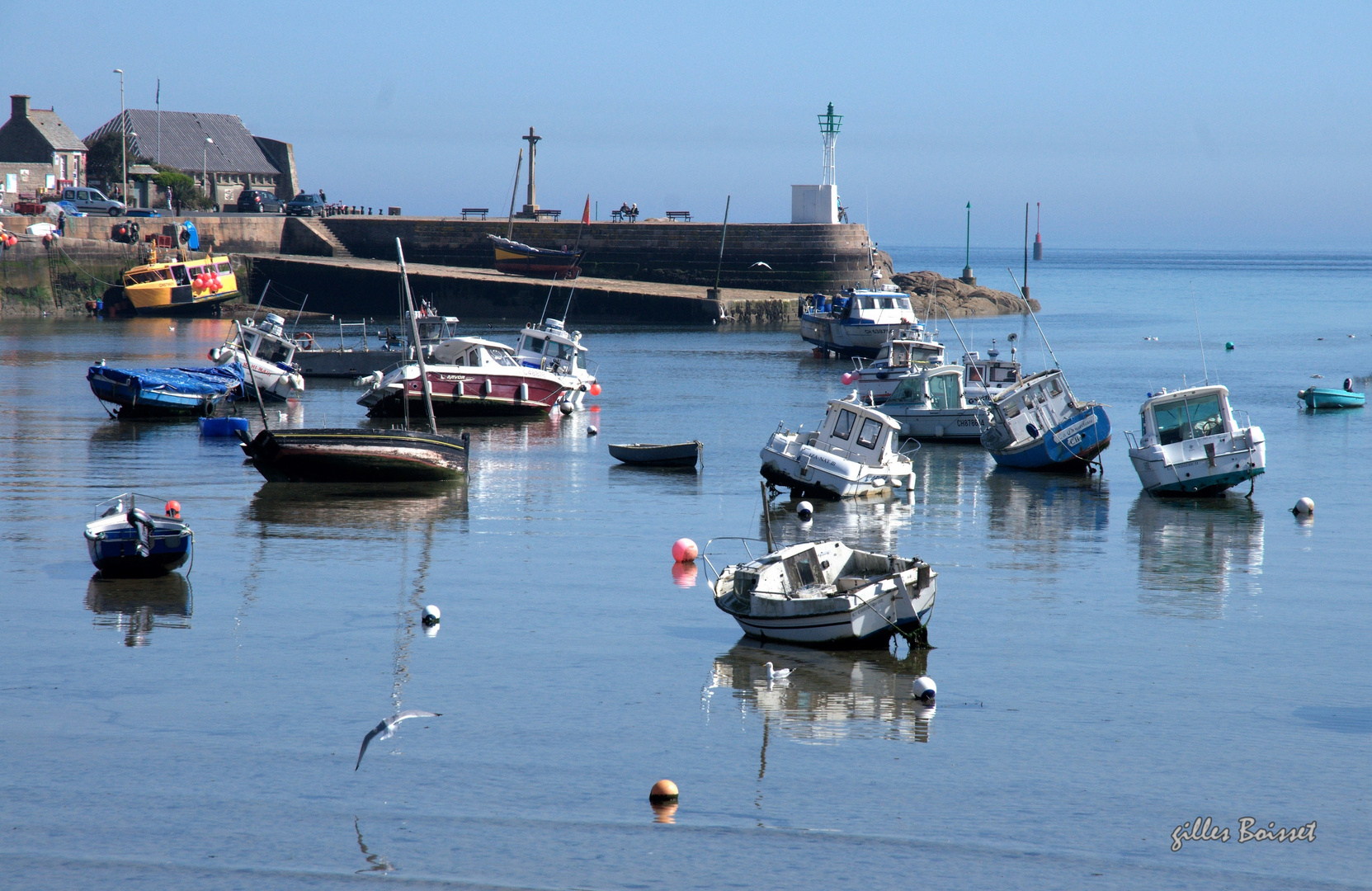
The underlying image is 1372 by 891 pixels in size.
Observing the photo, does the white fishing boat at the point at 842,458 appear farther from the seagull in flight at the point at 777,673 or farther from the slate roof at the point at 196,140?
the slate roof at the point at 196,140

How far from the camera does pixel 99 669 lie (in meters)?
15.1

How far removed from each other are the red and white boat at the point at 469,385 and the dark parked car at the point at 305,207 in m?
45.8

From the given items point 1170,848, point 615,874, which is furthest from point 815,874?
point 1170,848

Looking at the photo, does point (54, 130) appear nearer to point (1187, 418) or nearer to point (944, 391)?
point (944, 391)

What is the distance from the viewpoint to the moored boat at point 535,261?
247 feet

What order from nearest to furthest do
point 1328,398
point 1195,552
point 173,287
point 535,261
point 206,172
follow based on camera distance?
point 1195,552 → point 1328,398 → point 173,287 → point 535,261 → point 206,172

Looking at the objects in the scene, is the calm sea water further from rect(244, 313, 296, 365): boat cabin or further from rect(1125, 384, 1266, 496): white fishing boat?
rect(244, 313, 296, 365): boat cabin

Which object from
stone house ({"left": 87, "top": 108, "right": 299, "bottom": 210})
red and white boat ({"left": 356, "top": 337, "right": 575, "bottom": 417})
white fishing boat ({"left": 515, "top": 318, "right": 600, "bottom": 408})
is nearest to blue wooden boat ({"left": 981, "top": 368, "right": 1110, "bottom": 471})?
red and white boat ({"left": 356, "top": 337, "right": 575, "bottom": 417})

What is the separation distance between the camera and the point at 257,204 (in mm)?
81625

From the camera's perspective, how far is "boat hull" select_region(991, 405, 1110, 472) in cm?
2931

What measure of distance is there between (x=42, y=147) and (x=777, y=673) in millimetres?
77845

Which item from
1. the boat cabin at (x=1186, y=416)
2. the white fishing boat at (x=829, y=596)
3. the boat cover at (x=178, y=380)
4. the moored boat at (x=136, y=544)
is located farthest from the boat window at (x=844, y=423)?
the boat cover at (x=178, y=380)

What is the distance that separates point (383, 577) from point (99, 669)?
4904 millimetres

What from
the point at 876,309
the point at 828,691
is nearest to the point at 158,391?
the point at 828,691
